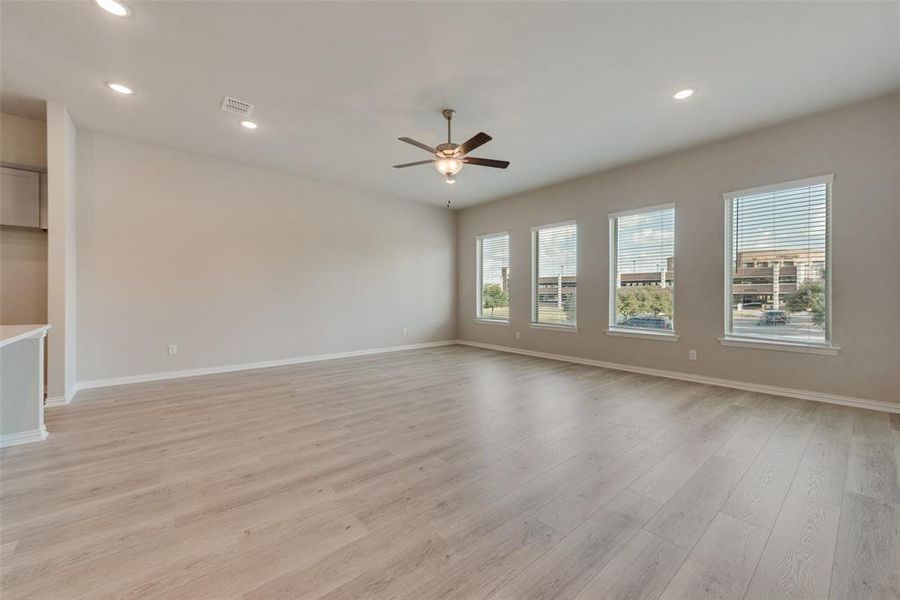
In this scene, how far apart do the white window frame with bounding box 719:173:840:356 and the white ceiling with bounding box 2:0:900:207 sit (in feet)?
2.39

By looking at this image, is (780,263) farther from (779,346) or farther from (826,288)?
(779,346)

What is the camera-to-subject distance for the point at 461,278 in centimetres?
798

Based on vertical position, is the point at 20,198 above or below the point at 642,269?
above

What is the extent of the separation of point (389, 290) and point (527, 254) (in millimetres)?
2777

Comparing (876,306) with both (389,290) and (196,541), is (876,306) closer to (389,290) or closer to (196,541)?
(196,541)

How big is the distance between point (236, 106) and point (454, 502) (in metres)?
4.08

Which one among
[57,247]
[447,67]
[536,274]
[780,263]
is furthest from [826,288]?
[57,247]

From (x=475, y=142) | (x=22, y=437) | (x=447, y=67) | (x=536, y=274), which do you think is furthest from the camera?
(x=536, y=274)

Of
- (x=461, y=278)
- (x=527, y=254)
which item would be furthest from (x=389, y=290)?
(x=527, y=254)

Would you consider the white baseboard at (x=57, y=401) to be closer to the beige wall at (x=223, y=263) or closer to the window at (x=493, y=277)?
the beige wall at (x=223, y=263)

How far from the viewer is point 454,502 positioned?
1.94 m

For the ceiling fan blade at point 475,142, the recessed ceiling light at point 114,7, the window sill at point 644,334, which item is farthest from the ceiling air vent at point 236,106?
the window sill at point 644,334

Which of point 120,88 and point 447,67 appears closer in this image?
point 447,67

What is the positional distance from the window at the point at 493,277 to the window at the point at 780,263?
365 centimetres
